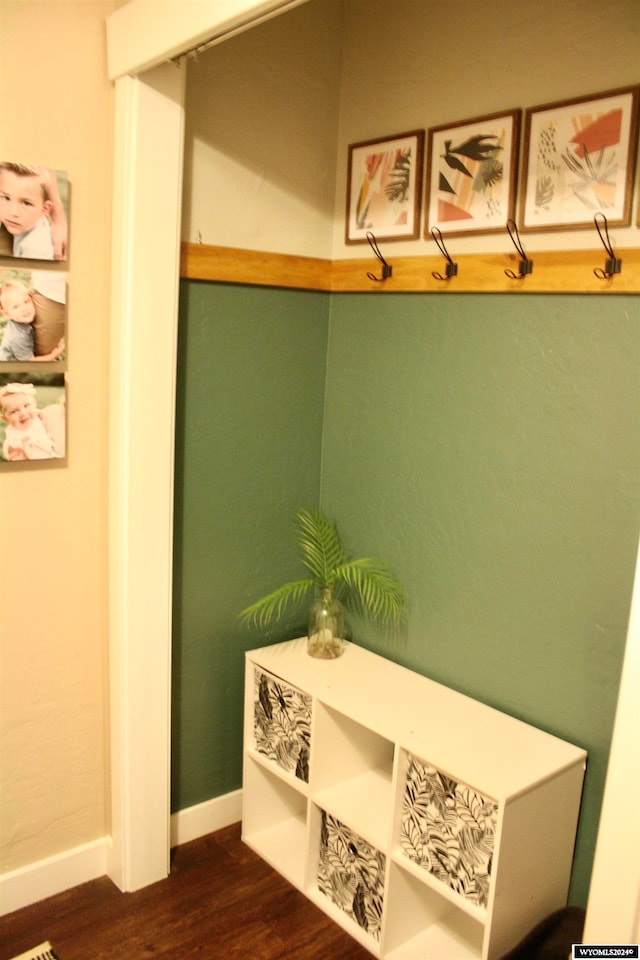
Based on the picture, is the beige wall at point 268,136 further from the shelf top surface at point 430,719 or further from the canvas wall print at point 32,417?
the shelf top surface at point 430,719

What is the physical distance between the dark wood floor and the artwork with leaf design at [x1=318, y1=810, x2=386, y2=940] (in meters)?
0.06

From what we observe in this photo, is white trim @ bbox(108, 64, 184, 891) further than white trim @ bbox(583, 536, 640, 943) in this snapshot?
Yes

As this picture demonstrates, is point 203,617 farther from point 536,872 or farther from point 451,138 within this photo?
point 451,138

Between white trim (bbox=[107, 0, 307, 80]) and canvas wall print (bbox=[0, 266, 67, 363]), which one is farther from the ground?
white trim (bbox=[107, 0, 307, 80])

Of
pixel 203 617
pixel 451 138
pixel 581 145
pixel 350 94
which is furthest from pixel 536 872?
pixel 350 94

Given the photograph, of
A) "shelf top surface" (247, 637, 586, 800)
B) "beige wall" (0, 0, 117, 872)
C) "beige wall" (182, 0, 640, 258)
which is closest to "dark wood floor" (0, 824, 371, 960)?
"beige wall" (0, 0, 117, 872)

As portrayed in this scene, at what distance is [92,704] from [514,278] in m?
1.62

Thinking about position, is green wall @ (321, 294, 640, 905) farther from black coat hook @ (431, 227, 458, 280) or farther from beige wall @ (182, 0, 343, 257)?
beige wall @ (182, 0, 343, 257)

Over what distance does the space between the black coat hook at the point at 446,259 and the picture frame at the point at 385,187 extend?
0.07m

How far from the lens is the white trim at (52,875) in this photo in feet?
7.07

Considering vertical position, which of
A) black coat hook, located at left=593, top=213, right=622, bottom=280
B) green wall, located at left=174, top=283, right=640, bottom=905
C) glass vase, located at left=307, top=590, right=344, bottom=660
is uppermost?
black coat hook, located at left=593, top=213, right=622, bottom=280

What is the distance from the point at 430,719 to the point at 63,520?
3.59ft

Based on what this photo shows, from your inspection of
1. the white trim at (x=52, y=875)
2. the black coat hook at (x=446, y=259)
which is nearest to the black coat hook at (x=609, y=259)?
the black coat hook at (x=446, y=259)

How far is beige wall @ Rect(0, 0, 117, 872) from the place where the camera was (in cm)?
190
